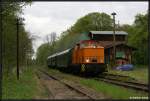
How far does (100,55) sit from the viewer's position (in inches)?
1495

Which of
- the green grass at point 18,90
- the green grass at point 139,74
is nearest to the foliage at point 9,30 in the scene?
the green grass at point 18,90

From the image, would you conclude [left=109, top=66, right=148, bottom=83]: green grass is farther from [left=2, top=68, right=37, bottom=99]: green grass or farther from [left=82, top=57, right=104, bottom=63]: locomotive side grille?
[left=2, top=68, right=37, bottom=99]: green grass

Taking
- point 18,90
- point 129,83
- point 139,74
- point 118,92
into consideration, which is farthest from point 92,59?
point 118,92

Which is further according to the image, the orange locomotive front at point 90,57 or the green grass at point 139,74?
the orange locomotive front at point 90,57

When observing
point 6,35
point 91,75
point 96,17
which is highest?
point 96,17

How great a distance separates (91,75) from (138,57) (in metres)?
54.5

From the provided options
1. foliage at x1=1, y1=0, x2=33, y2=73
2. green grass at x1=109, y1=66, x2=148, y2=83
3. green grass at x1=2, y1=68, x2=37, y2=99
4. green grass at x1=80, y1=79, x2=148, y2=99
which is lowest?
green grass at x1=109, y1=66, x2=148, y2=83

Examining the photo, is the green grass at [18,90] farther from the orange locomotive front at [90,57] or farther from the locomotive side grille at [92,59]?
the locomotive side grille at [92,59]

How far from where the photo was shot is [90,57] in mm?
37656

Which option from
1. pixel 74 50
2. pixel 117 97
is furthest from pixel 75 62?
pixel 117 97

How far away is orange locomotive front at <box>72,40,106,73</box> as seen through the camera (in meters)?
37.2

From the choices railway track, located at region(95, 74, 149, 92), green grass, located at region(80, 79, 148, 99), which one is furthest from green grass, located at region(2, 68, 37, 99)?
railway track, located at region(95, 74, 149, 92)

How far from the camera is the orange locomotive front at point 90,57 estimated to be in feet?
122

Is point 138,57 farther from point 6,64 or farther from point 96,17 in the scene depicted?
point 6,64
